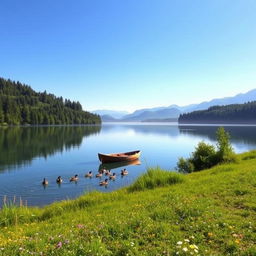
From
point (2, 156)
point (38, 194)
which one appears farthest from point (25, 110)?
point (38, 194)

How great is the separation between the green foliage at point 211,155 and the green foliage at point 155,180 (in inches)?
408

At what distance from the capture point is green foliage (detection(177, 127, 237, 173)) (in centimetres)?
2433

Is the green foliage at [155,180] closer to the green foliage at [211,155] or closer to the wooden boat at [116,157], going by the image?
the green foliage at [211,155]

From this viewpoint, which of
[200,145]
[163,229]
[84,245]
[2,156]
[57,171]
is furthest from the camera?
[2,156]

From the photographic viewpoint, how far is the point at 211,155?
2573 cm

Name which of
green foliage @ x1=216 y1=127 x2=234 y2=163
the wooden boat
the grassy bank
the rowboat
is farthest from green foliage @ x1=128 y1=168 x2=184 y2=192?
the wooden boat

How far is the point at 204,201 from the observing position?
10.1 meters

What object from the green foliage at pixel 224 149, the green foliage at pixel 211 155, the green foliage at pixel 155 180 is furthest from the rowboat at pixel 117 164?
the green foliage at pixel 155 180

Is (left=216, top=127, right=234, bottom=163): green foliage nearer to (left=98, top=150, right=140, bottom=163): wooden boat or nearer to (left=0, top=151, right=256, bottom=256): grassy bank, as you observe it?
(left=0, top=151, right=256, bottom=256): grassy bank

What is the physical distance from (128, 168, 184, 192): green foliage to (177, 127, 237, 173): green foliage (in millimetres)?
10355

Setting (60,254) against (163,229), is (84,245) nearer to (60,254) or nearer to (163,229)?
(60,254)

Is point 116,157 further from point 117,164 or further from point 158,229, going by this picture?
point 158,229

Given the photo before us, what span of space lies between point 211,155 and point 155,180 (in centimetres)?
1256

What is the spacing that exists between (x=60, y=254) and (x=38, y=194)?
1899 cm
